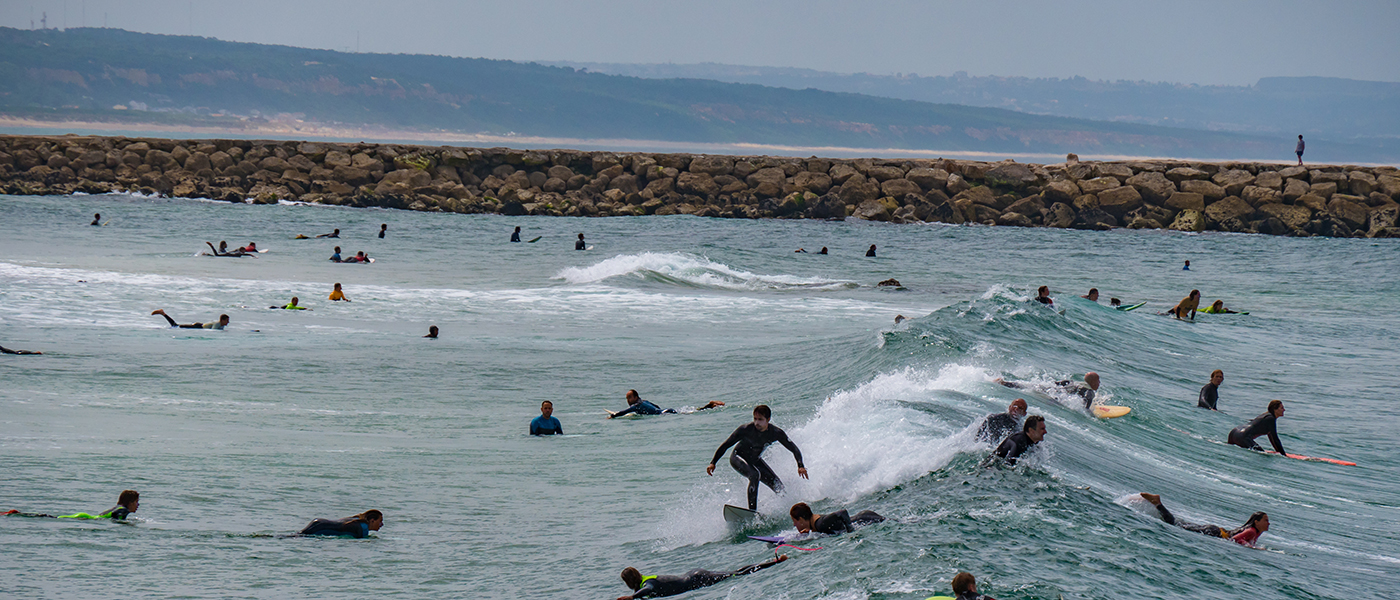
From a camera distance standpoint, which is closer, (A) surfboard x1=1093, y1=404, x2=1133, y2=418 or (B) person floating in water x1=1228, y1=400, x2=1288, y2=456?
(B) person floating in water x1=1228, y1=400, x2=1288, y2=456

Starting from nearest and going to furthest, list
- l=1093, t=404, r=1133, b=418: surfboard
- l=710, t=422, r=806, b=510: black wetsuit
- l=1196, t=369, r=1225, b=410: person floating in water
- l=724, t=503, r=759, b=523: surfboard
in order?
l=724, t=503, r=759, b=523: surfboard, l=710, t=422, r=806, b=510: black wetsuit, l=1093, t=404, r=1133, b=418: surfboard, l=1196, t=369, r=1225, b=410: person floating in water

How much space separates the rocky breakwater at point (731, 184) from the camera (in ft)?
183

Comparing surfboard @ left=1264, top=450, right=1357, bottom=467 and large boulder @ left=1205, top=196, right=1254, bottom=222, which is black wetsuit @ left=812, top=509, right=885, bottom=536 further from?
large boulder @ left=1205, top=196, right=1254, bottom=222

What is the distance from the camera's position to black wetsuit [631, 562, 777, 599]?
32.2 feet

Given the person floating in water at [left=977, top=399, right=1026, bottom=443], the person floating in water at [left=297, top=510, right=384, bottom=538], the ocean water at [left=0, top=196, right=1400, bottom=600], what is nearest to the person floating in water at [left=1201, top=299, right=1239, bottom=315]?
the ocean water at [left=0, top=196, right=1400, bottom=600]

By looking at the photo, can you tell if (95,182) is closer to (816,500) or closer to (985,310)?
(985,310)

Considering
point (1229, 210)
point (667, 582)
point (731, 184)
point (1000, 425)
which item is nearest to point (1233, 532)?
point (1000, 425)

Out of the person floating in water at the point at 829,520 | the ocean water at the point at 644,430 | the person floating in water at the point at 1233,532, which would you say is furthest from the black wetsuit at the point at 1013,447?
the person floating in water at the point at 829,520

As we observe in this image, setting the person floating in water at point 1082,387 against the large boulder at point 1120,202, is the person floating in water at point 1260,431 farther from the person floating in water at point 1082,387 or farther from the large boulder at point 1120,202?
the large boulder at point 1120,202

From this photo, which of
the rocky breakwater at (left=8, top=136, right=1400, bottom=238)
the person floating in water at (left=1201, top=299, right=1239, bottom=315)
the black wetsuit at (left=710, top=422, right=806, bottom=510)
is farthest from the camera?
the rocky breakwater at (left=8, top=136, right=1400, bottom=238)

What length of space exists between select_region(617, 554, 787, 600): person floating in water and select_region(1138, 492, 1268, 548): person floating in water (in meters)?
4.05

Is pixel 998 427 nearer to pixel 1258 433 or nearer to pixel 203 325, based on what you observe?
pixel 1258 433

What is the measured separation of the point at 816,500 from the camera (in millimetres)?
12375

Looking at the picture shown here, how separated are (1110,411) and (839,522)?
8114 millimetres
